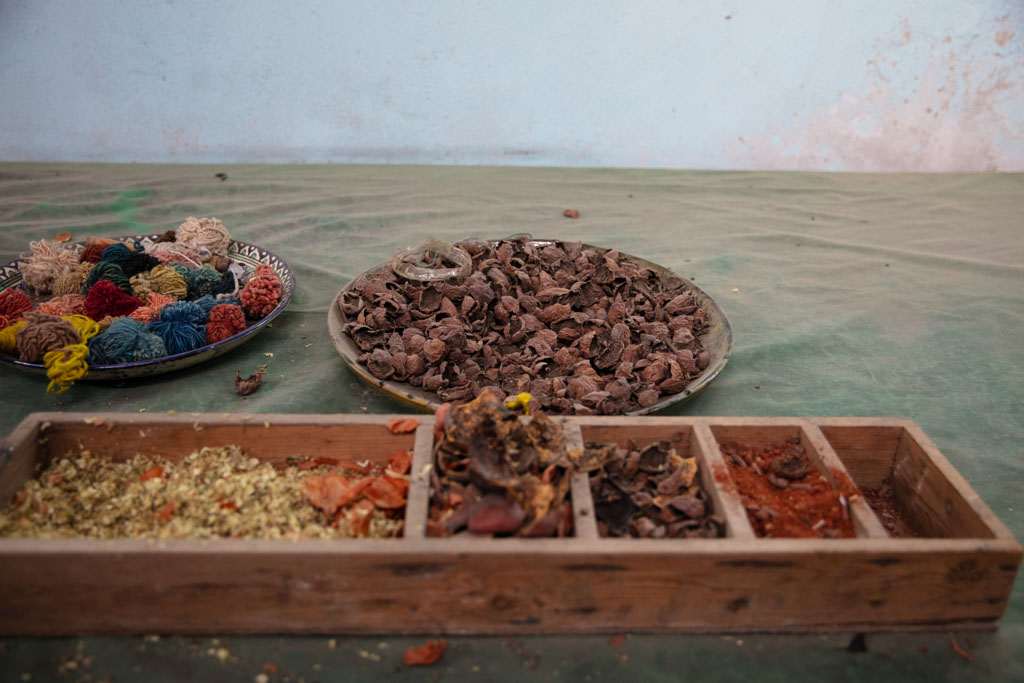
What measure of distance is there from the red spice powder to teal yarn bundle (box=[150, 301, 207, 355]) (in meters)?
1.30

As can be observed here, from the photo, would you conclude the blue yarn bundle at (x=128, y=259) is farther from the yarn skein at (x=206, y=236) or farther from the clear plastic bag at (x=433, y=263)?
the clear plastic bag at (x=433, y=263)

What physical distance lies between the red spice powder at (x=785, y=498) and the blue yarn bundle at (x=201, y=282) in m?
1.54

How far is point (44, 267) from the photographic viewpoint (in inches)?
82.1

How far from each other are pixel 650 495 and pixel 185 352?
1.20 meters

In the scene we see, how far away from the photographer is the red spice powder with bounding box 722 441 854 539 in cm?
118

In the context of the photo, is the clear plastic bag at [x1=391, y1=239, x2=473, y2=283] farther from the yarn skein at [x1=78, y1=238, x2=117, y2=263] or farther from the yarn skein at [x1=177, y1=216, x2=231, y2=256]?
the yarn skein at [x1=78, y1=238, x2=117, y2=263]

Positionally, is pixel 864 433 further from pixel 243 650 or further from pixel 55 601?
pixel 55 601

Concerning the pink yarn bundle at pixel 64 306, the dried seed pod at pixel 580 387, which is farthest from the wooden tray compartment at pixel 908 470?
the pink yarn bundle at pixel 64 306

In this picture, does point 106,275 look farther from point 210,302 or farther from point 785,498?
point 785,498

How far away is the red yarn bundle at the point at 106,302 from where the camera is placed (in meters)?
1.88

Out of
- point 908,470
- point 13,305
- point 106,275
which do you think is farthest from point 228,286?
point 908,470

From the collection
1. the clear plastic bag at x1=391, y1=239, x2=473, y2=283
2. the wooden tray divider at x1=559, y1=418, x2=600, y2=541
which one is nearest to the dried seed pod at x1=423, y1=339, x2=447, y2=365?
the clear plastic bag at x1=391, y1=239, x2=473, y2=283

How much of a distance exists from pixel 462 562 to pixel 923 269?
2446mm

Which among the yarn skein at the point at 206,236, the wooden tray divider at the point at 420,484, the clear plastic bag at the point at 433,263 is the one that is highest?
the clear plastic bag at the point at 433,263
